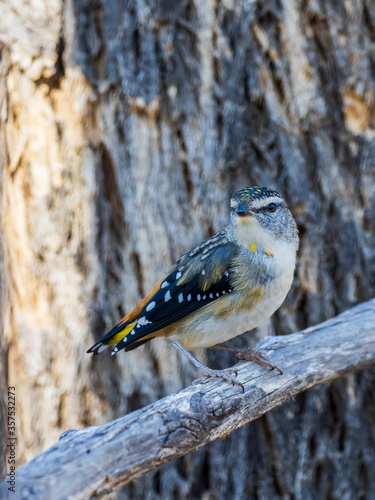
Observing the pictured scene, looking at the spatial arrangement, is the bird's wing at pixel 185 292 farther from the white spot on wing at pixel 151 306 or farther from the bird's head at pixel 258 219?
the bird's head at pixel 258 219

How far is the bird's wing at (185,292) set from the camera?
3.54 m

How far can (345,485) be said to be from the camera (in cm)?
455

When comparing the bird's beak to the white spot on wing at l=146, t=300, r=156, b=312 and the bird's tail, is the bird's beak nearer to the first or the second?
the white spot on wing at l=146, t=300, r=156, b=312

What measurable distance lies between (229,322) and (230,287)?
0.72 ft

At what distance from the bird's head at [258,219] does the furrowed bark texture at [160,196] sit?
0.98m

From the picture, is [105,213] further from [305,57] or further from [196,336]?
[305,57]

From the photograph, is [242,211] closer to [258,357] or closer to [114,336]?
[258,357]

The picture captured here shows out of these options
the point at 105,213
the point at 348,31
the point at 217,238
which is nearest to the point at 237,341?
the point at 217,238

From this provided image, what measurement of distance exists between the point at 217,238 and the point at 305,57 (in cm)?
199

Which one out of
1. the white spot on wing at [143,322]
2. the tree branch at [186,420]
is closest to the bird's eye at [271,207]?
the tree branch at [186,420]

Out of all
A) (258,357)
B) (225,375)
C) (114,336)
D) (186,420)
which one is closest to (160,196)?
(114,336)

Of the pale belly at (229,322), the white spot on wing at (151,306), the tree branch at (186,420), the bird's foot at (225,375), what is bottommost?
the tree branch at (186,420)

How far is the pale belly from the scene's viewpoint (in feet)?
11.4

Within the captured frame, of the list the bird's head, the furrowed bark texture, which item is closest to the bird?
the bird's head
